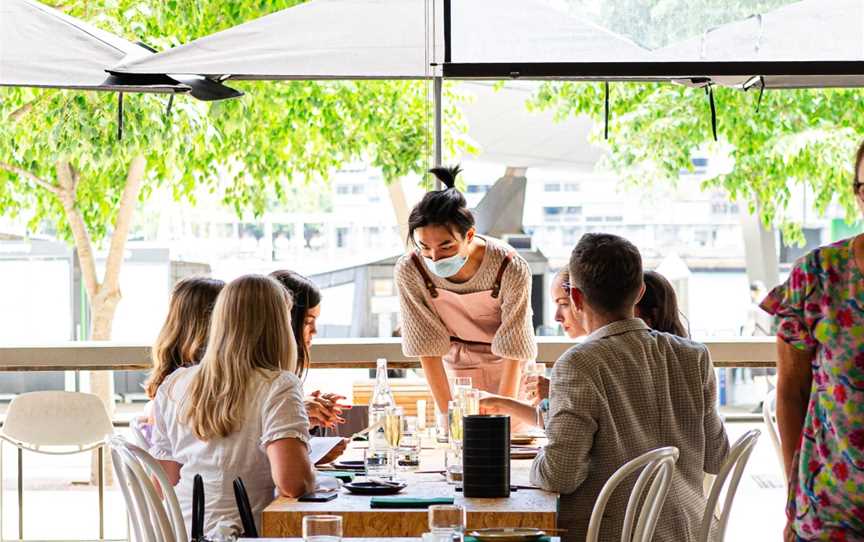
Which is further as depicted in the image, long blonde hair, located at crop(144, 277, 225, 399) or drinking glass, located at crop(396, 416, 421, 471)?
long blonde hair, located at crop(144, 277, 225, 399)

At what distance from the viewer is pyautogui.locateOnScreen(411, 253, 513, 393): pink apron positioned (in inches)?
165

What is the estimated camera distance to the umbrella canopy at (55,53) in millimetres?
4922

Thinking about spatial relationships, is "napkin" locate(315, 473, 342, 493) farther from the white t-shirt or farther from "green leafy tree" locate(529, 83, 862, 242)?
"green leafy tree" locate(529, 83, 862, 242)

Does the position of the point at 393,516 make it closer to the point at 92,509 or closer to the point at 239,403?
the point at 239,403

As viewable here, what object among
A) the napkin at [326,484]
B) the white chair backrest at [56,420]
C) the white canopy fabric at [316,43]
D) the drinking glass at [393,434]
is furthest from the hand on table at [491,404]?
the white chair backrest at [56,420]

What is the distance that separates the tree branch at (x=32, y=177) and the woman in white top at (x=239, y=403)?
663 cm

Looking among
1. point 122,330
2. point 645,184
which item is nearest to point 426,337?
point 645,184

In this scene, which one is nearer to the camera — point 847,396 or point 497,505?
point 847,396

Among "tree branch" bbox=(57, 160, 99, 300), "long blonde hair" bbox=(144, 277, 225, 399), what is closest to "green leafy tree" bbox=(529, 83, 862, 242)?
"tree branch" bbox=(57, 160, 99, 300)

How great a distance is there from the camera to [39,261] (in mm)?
15391

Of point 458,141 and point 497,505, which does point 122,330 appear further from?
point 497,505

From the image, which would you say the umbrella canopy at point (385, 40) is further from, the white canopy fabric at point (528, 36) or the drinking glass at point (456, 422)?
the drinking glass at point (456, 422)

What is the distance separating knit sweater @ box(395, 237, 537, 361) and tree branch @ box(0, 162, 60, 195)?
19.2ft

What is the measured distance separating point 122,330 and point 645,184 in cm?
639
